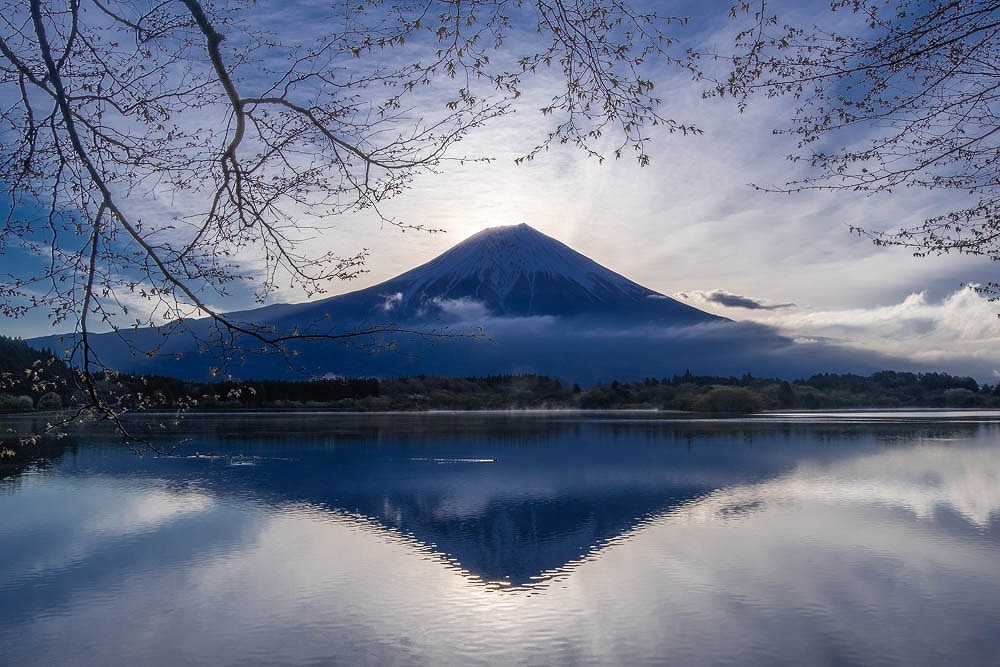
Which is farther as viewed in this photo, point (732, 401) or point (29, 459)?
point (732, 401)

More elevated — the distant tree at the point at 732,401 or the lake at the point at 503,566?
the distant tree at the point at 732,401

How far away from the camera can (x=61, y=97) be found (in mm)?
4664

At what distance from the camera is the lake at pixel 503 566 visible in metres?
8.34

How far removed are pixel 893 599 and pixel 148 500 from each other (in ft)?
54.5

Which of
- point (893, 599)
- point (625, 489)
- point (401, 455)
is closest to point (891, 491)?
point (625, 489)

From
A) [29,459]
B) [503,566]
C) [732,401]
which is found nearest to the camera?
[503,566]

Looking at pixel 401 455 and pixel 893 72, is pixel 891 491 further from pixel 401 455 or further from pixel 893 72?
pixel 401 455

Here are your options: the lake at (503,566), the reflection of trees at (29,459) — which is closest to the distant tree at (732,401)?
the lake at (503,566)

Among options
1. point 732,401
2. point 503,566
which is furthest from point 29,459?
point 732,401

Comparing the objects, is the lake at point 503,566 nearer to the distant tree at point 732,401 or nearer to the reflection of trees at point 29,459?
the reflection of trees at point 29,459

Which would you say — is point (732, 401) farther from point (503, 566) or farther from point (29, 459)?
point (503, 566)

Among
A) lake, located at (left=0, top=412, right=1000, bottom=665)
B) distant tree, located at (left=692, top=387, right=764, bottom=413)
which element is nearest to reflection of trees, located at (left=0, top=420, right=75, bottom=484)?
lake, located at (left=0, top=412, right=1000, bottom=665)

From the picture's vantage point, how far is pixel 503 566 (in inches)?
475

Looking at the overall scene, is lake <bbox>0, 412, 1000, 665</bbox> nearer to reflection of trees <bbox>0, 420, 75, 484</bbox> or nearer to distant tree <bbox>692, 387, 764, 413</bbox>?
reflection of trees <bbox>0, 420, 75, 484</bbox>
